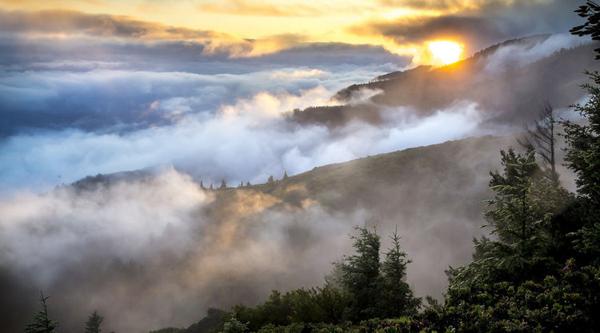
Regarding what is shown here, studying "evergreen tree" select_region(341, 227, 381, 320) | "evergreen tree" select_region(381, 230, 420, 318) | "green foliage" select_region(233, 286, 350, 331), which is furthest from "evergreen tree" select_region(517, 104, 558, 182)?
"green foliage" select_region(233, 286, 350, 331)

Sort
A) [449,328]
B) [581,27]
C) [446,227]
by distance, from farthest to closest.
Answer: [446,227] < [449,328] < [581,27]

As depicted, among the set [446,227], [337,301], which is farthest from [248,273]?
[337,301]

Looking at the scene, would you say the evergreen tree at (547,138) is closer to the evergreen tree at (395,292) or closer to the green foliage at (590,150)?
the green foliage at (590,150)

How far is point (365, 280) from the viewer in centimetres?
3325

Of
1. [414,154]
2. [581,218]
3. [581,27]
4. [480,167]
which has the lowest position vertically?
[581,218]

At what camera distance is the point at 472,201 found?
14662 cm

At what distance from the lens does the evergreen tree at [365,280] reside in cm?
3153

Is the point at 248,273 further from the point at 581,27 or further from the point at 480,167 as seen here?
the point at 581,27

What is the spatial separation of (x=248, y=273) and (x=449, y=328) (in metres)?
171

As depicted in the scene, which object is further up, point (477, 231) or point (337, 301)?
point (477, 231)

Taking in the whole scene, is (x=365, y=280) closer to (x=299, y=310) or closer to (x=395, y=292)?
(x=395, y=292)

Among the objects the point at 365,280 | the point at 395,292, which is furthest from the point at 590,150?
the point at 365,280

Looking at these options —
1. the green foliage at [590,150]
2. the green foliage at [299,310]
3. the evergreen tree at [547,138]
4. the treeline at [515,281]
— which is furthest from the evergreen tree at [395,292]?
the evergreen tree at [547,138]

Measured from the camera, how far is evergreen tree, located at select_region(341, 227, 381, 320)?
31.5m
